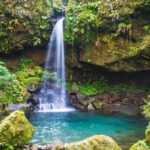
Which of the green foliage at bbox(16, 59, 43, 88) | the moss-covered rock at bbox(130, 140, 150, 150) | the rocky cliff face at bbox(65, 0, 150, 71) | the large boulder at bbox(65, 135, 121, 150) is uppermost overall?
the rocky cliff face at bbox(65, 0, 150, 71)

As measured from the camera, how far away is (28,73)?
2286cm

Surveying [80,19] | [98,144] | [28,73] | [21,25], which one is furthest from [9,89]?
[98,144]

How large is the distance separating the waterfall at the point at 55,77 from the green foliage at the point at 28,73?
50cm

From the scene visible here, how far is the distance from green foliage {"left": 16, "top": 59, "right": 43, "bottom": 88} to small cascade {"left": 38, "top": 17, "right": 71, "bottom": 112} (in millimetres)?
514

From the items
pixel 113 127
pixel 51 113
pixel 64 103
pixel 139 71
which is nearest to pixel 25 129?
pixel 113 127

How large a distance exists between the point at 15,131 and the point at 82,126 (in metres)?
5.97

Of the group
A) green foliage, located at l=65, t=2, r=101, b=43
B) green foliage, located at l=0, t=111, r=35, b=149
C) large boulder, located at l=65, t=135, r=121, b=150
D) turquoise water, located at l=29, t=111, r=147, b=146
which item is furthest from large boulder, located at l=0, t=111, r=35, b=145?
green foliage, located at l=65, t=2, r=101, b=43

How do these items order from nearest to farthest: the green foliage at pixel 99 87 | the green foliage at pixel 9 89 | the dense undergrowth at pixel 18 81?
the green foliage at pixel 9 89 < the dense undergrowth at pixel 18 81 < the green foliage at pixel 99 87

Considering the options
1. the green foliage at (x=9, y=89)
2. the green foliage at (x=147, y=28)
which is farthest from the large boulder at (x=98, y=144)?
the green foliage at (x=147, y=28)

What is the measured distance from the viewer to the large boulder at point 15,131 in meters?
11.5

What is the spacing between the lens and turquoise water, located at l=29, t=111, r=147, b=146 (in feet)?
47.9

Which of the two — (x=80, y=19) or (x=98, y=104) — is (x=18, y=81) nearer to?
(x=98, y=104)

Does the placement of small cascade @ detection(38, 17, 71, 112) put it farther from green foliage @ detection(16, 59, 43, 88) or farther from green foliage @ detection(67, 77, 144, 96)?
green foliage @ detection(67, 77, 144, 96)

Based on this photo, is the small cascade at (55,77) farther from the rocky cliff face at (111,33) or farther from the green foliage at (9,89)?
the green foliage at (9,89)
